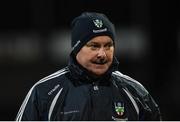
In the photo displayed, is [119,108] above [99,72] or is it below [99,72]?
below

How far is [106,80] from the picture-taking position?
15.1ft

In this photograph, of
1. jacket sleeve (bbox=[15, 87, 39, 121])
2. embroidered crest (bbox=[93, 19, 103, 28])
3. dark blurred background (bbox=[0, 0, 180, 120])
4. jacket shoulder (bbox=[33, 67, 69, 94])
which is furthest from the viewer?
dark blurred background (bbox=[0, 0, 180, 120])

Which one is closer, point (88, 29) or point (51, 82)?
point (51, 82)

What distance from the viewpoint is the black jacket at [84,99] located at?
4410 millimetres

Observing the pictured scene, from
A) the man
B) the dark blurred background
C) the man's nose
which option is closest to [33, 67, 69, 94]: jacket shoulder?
the man

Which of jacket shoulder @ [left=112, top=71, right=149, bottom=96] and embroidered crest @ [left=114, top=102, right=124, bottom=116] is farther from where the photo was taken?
jacket shoulder @ [left=112, top=71, right=149, bottom=96]

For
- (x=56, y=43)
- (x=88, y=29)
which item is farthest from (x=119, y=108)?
(x=56, y=43)

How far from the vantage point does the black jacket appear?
4410mm

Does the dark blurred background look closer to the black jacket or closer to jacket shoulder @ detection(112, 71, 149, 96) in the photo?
jacket shoulder @ detection(112, 71, 149, 96)


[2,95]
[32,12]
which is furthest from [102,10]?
[2,95]

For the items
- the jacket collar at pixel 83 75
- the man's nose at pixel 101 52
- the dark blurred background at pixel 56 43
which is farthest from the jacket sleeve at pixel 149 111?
the dark blurred background at pixel 56 43

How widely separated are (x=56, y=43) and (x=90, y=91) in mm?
6235

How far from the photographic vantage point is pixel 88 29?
4645 mm

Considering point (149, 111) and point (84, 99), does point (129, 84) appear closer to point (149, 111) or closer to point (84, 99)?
point (149, 111)
